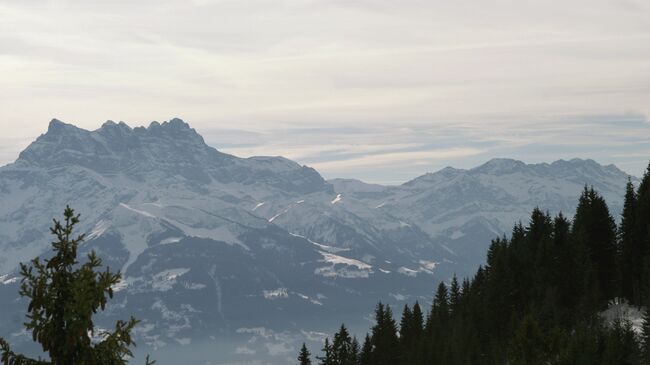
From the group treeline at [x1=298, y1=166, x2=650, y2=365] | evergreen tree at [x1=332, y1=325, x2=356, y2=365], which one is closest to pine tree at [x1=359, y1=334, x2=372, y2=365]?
evergreen tree at [x1=332, y1=325, x2=356, y2=365]

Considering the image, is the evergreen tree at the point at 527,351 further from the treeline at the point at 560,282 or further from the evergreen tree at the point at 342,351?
the evergreen tree at the point at 342,351

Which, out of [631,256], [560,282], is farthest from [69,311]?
[631,256]

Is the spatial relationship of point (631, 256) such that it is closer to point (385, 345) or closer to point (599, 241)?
point (599, 241)

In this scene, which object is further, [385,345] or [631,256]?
[385,345]

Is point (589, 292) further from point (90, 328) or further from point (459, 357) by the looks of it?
point (90, 328)

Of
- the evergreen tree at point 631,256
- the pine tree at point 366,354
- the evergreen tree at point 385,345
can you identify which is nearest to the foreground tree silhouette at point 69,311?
the evergreen tree at point 631,256

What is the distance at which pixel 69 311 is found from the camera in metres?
21.7

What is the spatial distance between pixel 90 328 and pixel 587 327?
71.8 metres

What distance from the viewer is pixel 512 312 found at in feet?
351

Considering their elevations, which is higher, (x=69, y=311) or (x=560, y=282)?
(x=560, y=282)

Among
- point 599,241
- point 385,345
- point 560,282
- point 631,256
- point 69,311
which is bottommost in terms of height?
point 385,345

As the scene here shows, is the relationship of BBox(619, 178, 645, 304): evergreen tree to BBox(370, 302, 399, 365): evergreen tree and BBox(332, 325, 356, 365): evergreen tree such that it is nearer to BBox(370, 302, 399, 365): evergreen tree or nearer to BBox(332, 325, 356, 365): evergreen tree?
BBox(370, 302, 399, 365): evergreen tree

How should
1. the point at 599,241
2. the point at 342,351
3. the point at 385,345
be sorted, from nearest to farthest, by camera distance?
1. the point at 599,241
2. the point at 385,345
3. the point at 342,351

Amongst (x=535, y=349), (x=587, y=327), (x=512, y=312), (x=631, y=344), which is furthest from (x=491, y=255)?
(x=535, y=349)
